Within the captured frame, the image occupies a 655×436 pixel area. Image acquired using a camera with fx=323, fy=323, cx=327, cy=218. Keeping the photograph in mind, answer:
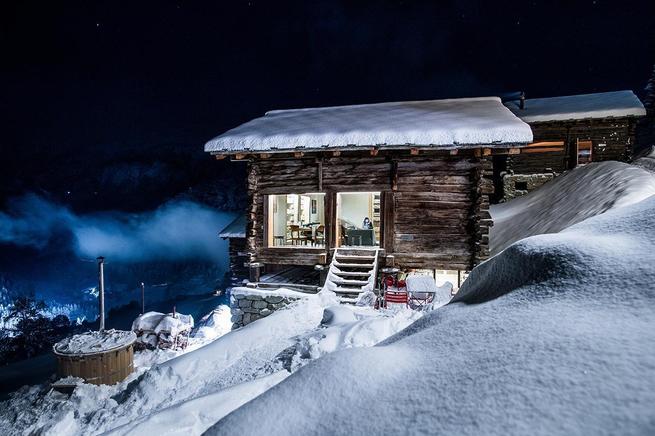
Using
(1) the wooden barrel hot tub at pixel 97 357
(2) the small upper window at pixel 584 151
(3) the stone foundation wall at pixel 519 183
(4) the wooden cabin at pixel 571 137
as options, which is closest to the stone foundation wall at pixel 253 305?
(1) the wooden barrel hot tub at pixel 97 357

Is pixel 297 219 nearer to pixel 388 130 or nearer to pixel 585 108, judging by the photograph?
pixel 388 130

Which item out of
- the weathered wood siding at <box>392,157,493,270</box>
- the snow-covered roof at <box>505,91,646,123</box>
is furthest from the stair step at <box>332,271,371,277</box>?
the snow-covered roof at <box>505,91,646,123</box>

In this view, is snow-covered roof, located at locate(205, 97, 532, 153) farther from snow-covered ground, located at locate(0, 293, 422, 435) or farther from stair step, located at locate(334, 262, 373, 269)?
snow-covered ground, located at locate(0, 293, 422, 435)

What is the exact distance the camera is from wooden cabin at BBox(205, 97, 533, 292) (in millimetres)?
9250

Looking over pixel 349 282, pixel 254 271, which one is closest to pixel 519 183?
pixel 349 282

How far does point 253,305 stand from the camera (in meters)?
9.55

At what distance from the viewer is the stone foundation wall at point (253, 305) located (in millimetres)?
9164

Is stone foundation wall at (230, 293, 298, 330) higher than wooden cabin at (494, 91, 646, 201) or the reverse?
the reverse

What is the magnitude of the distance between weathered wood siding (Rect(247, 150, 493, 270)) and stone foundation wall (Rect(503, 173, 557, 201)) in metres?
11.7

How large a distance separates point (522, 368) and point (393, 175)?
29.5ft

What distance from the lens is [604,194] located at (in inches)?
322

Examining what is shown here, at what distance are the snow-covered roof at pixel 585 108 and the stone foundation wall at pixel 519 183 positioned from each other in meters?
3.24

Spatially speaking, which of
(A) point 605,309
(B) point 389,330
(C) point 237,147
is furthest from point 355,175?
(A) point 605,309

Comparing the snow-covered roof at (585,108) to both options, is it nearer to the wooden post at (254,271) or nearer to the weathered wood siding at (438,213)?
the weathered wood siding at (438,213)
